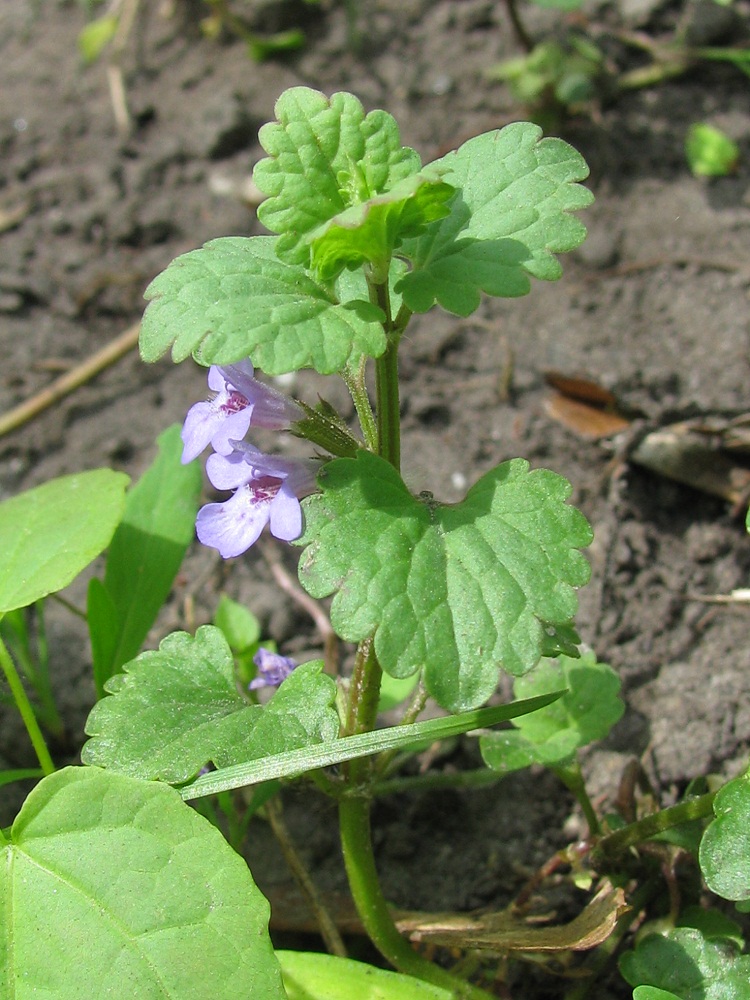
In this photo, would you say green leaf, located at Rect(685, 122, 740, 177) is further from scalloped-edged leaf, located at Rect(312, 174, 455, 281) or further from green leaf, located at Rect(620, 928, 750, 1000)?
green leaf, located at Rect(620, 928, 750, 1000)

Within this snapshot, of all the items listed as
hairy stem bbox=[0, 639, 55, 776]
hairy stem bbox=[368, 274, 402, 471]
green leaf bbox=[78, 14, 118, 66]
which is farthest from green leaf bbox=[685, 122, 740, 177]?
hairy stem bbox=[0, 639, 55, 776]

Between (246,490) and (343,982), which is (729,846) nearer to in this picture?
(343,982)

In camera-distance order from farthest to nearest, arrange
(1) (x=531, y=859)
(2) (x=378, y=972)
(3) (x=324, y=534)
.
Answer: (1) (x=531, y=859) < (2) (x=378, y=972) < (3) (x=324, y=534)

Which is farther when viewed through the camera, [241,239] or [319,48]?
[319,48]

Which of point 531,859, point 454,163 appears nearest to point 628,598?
point 531,859

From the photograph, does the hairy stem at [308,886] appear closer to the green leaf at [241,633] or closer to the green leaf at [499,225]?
the green leaf at [241,633]

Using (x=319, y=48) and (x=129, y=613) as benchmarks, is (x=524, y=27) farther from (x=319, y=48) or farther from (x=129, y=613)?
(x=129, y=613)
